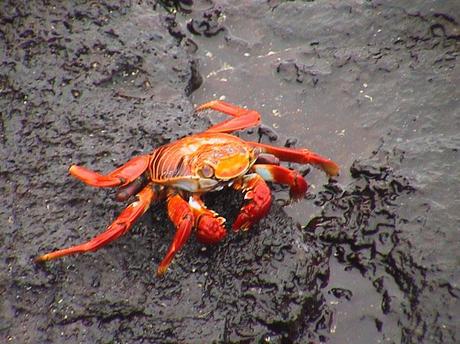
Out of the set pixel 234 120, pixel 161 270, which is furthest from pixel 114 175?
pixel 234 120

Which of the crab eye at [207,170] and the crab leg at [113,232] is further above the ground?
the crab eye at [207,170]

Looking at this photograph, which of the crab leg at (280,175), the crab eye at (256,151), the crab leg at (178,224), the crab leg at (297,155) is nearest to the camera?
the crab leg at (178,224)

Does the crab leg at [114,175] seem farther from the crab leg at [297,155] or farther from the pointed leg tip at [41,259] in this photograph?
the crab leg at [297,155]

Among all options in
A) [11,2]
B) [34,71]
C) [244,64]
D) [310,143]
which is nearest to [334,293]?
[310,143]

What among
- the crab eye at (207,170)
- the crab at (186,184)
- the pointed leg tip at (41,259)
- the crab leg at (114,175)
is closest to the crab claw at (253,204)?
the crab at (186,184)

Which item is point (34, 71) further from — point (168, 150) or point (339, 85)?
point (339, 85)

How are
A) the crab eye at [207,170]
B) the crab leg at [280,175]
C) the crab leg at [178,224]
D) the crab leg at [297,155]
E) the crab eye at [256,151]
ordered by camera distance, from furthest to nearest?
the crab leg at [297,155]
the crab leg at [280,175]
the crab eye at [256,151]
the crab eye at [207,170]
the crab leg at [178,224]

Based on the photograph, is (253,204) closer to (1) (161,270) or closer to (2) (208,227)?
(2) (208,227)

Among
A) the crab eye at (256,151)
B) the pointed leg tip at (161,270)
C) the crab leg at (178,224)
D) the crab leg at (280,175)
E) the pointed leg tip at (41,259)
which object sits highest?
the crab eye at (256,151)

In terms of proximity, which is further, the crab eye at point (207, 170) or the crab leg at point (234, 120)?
the crab leg at point (234, 120)
